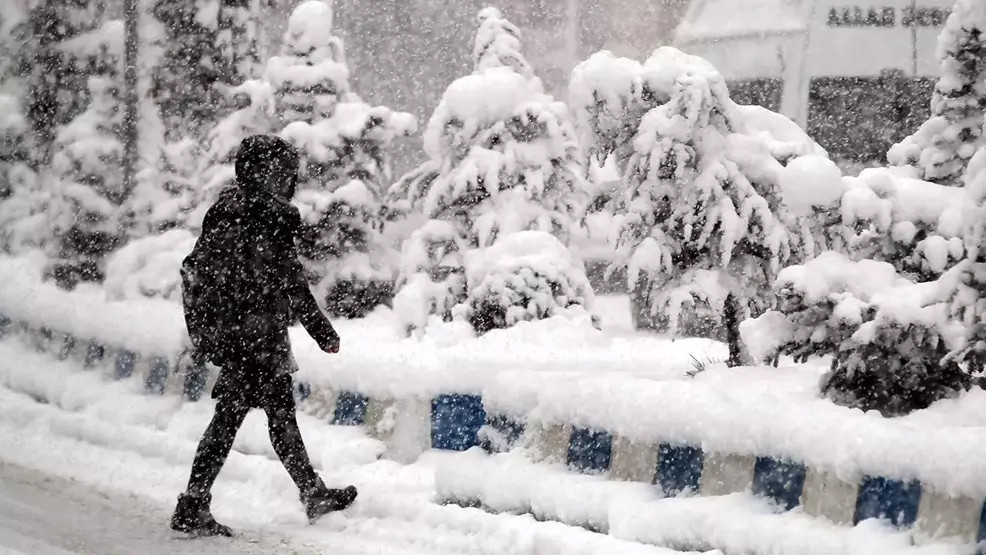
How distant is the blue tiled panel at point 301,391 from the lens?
809 centimetres

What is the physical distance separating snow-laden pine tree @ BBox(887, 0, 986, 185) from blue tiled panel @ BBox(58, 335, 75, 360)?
6.78m

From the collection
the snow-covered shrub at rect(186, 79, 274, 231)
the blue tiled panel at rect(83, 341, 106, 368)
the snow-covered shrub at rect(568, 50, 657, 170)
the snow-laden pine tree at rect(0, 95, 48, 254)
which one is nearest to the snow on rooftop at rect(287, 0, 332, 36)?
the snow-covered shrub at rect(186, 79, 274, 231)

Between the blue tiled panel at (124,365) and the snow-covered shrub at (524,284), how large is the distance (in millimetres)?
2668

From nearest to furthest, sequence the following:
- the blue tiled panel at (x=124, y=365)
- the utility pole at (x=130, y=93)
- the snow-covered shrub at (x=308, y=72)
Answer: the blue tiled panel at (x=124, y=365)
the snow-covered shrub at (x=308, y=72)
the utility pole at (x=130, y=93)

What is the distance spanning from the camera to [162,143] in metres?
18.6

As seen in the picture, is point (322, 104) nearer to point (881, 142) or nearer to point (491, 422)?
point (491, 422)

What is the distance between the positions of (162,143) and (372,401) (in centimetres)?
1206

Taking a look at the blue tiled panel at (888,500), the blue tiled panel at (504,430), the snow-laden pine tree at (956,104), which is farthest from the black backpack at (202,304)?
the snow-laden pine tree at (956,104)

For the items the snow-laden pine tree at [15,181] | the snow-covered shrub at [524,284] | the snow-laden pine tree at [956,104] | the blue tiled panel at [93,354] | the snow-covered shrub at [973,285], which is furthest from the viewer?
the snow-laden pine tree at [15,181]

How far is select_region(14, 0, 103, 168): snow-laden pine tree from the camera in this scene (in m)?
18.8

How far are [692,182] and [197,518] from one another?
12.4 feet

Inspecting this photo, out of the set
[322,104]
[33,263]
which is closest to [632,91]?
[322,104]

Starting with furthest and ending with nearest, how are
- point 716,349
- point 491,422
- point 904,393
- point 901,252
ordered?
1. point 716,349
2. point 491,422
3. point 901,252
4. point 904,393

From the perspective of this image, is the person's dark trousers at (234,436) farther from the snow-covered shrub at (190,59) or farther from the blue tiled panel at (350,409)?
the snow-covered shrub at (190,59)
